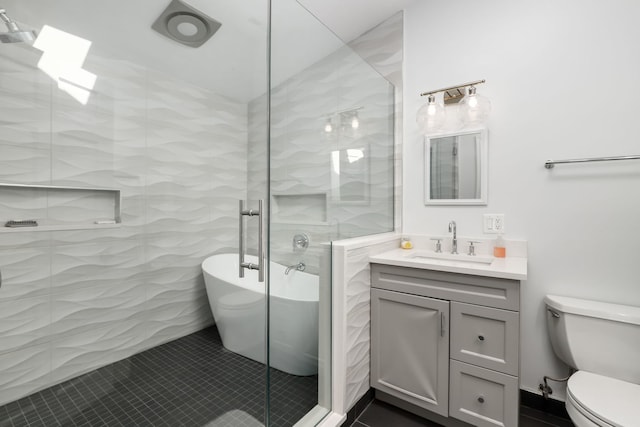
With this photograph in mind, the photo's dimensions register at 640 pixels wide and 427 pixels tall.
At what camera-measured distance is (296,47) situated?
1.49 meters

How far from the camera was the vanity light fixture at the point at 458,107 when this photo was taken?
6.22ft

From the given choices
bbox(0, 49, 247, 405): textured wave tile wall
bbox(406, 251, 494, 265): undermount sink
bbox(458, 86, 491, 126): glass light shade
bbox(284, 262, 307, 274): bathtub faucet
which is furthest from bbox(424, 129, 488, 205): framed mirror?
bbox(0, 49, 247, 405): textured wave tile wall

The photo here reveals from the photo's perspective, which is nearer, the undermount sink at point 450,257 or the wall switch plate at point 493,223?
the undermount sink at point 450,257

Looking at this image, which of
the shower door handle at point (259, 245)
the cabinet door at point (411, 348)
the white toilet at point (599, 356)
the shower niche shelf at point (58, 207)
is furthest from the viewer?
the cabinet door at point (411, 348)

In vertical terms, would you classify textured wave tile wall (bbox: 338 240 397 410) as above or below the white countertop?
below

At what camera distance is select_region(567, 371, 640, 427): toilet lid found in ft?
3.66

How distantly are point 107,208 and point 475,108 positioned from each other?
2137 mm

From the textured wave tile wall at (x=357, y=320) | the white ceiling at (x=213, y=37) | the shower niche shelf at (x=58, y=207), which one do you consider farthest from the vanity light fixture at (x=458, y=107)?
the shower niche shelf at (x=58, y=207)

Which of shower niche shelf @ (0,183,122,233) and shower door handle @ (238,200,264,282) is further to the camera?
shower door handle @ (238,200,264,282)

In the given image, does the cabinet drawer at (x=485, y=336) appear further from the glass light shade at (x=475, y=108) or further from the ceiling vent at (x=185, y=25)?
Answer: the ceiling vent at (x=185, y=25)

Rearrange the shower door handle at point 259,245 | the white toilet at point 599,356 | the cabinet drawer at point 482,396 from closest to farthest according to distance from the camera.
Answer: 1. the white toilet at point 599,356
2. the shower door handle at point 259,245
3. the cabinet drawer at point 482,396

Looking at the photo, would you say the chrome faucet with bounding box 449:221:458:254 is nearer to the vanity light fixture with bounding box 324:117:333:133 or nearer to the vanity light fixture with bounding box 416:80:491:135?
the vanity light fixture with bounding box 416:80:491:135

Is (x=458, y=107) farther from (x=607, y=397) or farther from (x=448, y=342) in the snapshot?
(x=607, y=397)

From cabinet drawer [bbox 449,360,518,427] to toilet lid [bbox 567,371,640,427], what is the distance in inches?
9.5
